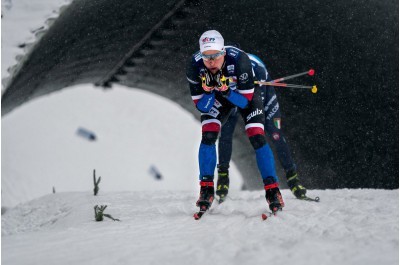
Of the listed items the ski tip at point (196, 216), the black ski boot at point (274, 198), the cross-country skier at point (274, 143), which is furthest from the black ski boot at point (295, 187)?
the ski tip at point (196, 216)

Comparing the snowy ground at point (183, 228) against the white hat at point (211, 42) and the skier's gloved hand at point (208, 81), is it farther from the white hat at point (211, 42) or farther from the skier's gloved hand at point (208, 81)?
the white hat at point (211, 42)

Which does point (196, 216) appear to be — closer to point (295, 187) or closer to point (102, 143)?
point (295, 187)

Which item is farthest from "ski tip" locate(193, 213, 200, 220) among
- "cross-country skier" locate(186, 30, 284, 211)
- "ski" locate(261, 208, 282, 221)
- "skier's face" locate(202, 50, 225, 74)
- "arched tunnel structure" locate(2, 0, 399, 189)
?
"arched tunnel structure" locate(2, 0, 399, 189)

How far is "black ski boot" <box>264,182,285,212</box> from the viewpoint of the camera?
210 inches

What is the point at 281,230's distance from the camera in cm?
455

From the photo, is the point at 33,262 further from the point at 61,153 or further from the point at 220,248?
the point at 61,153

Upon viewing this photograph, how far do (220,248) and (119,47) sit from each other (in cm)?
609

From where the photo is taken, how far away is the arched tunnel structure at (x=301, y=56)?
27.7 feet

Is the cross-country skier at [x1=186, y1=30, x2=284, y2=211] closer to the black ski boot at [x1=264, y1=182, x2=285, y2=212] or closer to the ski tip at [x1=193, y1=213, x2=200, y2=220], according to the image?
the black ski boot at [x1=264, y1=182, x2=285, y2=212]

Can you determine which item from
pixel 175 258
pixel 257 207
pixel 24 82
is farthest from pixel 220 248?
pixel 24 82

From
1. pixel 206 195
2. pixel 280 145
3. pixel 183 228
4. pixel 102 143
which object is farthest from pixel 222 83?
pixel 102 143

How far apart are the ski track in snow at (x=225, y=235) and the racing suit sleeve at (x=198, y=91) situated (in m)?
1.21

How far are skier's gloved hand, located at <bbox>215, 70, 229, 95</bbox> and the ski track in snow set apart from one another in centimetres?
137

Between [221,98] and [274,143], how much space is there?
4.59 ft
